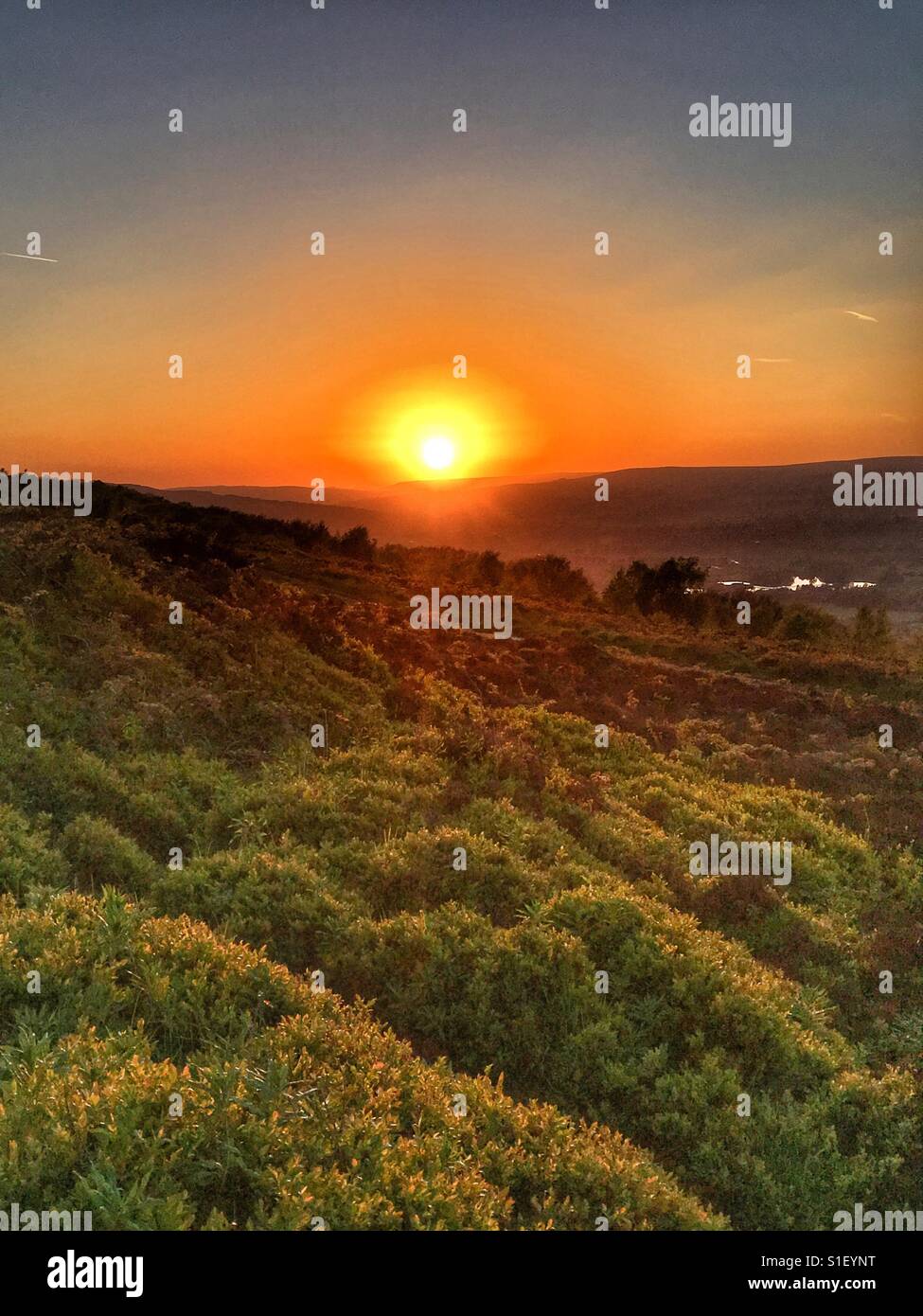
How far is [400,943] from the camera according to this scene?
9789 millimetres

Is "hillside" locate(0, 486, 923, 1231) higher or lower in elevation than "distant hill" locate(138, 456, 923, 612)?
lower

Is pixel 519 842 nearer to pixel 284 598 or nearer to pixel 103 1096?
pixel 103 1096

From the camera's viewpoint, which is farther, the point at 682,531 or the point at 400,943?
the point at 682,531

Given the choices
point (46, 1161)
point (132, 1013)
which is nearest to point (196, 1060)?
point (132, 1013)

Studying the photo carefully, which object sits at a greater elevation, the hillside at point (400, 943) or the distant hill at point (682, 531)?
the distant hill at point (682, 531)

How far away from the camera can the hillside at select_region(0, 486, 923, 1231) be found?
6207 mm

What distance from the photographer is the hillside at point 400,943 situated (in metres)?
6.21

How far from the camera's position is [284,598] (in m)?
22.0

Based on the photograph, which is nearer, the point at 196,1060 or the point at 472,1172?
the point at 472,1172

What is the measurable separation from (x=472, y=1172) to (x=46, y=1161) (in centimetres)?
295

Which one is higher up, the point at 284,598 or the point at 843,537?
the point at 843,537

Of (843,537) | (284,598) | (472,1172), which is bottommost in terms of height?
(472,1172)

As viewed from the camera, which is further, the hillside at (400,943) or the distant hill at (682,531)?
the distant hill at (682,531)

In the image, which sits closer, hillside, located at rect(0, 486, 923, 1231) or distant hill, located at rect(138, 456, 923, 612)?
hillside, located at rect(0, 486, 923, 1231)
